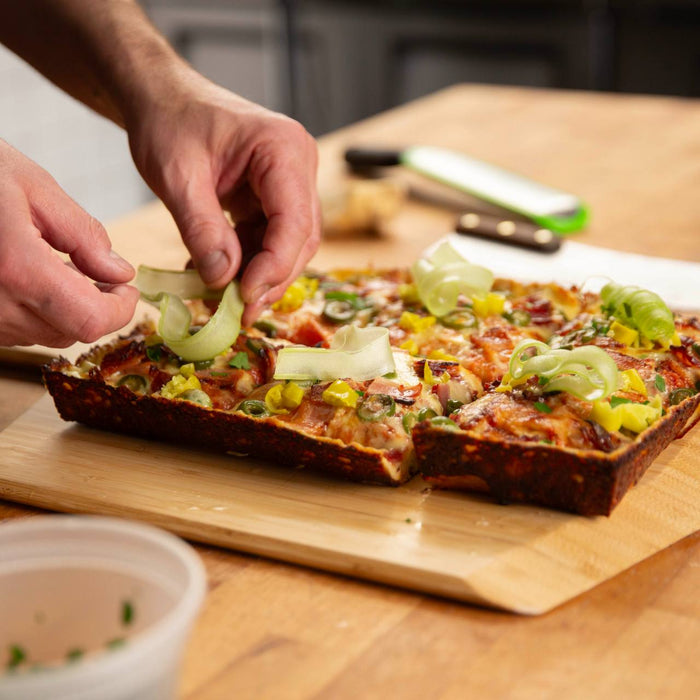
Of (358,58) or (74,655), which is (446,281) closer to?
(74,655)

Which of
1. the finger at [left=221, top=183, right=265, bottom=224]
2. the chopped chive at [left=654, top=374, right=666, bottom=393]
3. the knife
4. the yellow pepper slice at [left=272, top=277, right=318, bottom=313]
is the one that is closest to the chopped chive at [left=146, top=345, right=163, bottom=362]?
the yellow pepper slice at [left=272, top=277, right=318, bottom=313]

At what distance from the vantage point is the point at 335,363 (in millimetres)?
2500

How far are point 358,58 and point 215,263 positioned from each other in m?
7.81

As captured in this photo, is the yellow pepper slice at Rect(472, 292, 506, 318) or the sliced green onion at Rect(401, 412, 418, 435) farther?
the yellow pepper slice at Rect(472, 292, 506, 318)

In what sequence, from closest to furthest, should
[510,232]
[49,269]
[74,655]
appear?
1. [74,655]
2. [49,269]
3. [510,232]

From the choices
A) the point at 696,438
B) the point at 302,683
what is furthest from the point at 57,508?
the point at 696,438

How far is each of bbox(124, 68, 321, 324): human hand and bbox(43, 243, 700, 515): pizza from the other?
0.59ft

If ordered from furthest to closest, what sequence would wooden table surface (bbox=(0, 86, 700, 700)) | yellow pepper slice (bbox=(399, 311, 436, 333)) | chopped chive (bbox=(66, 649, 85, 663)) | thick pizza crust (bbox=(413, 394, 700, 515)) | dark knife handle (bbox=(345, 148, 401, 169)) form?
dark knife handle (bbox=(345, 148, 401, 169)) → yellow pepper slice (bbox=(399, 311, 436, 333)) → thick pizza crust (bbox=(413, 394, 700, 515)) → wooden table surface (bbox=(0, 86, 700, 700)) → chopped chive (bbox=(66, 649, 85, 663))

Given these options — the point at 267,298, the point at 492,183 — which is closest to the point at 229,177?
the point at 267,298

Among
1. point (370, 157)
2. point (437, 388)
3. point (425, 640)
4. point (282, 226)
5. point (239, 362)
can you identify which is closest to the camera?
point (425, 640)

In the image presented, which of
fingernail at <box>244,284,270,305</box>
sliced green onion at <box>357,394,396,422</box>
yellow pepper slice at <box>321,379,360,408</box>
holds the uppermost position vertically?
fingernail at <box>244,284,270,305</box>

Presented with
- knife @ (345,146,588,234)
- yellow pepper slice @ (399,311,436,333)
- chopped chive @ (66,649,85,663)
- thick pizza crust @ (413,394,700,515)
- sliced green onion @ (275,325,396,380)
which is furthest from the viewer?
knife @ (345,146,588,234)

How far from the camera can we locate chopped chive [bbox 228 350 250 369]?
264 centimetres

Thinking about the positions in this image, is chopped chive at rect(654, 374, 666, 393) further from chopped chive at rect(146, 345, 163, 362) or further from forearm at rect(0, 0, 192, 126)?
forearm at rect(0, 0, 192, 126)
